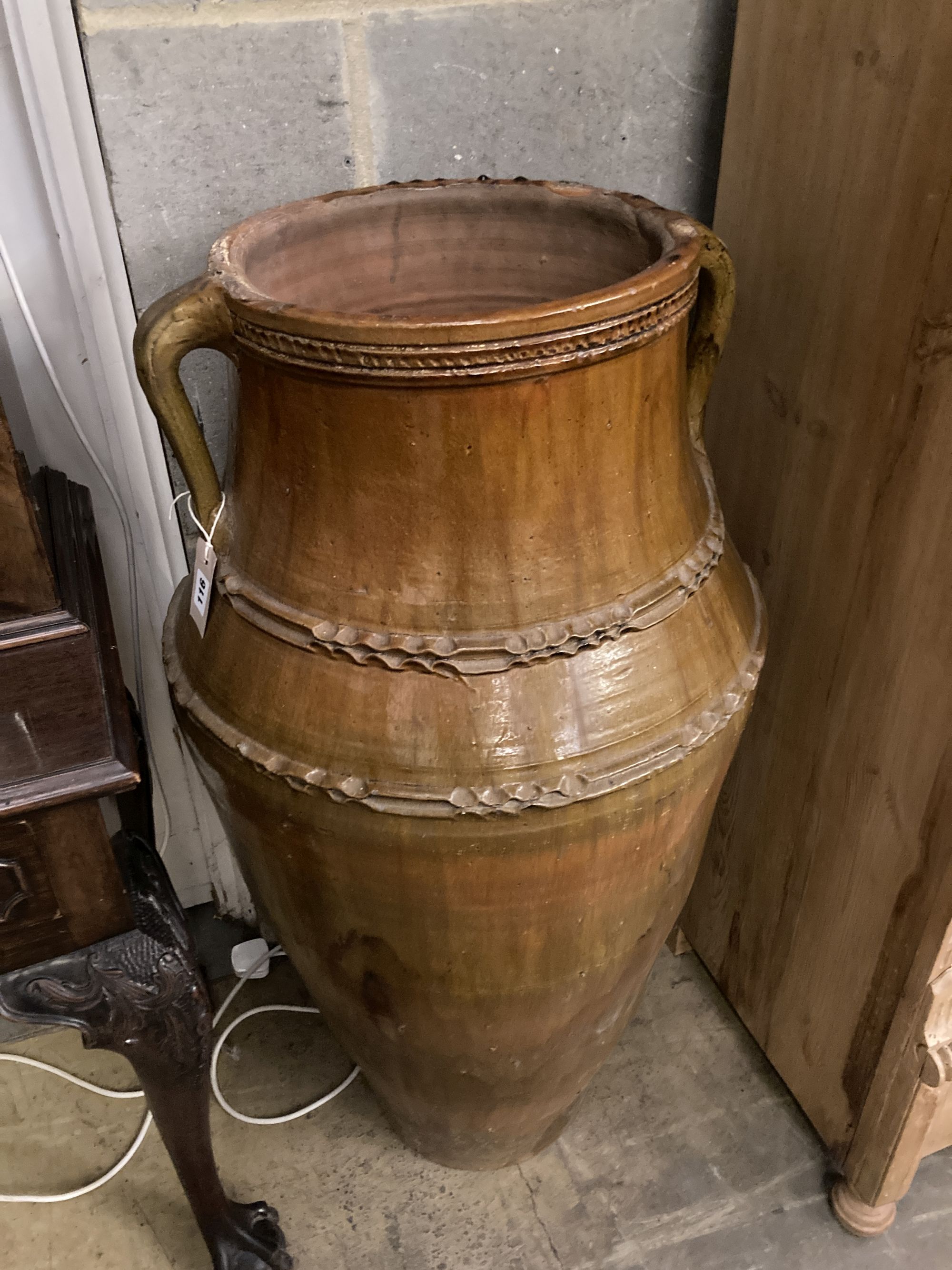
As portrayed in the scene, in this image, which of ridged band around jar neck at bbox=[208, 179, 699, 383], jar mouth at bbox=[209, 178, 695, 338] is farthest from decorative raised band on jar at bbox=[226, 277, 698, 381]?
jar mouth at bbox=[209, 178, 695, 338]

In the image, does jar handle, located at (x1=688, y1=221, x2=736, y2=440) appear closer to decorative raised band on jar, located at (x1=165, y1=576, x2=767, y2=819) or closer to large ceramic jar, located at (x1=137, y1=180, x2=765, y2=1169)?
large ceramic jar, located at (x1=137, y1=180, x2=765, y2=1169)

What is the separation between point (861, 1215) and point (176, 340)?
3.65 feet

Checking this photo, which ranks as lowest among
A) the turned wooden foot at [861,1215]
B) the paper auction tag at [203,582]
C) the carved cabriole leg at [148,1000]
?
the turned wooden foot at [861,1215]

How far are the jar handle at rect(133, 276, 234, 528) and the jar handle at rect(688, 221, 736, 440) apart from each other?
363 mm

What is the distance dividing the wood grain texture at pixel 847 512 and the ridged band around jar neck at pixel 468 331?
0.21m

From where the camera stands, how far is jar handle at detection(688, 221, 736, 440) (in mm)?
748

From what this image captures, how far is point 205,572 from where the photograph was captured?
76 cm

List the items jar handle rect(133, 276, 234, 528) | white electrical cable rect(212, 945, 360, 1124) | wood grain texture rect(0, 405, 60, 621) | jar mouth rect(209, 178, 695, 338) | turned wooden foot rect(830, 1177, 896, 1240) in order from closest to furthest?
wood grain texture rect(0, 405, 60, 621)
jar handle rect(133, 276, 234, 528)
jar mouth rect(209, 178, 695, 338)
turned wooden foot rect(830, 1177, 896, 1240)
white electrical cable rect(212, 945, 360, 1124)

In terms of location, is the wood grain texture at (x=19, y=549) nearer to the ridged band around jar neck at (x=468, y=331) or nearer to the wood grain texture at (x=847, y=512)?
the ridged band around jar neck at (x=468, y=331)

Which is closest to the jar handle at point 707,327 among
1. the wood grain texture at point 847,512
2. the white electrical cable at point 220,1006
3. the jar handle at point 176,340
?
the wood grain texture at point 847,512

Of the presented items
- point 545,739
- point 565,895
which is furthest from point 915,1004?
point 545,739

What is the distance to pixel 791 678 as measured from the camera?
1015 mm

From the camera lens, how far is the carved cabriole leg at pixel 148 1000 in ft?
2.33

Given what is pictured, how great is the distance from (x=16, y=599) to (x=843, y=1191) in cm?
105
